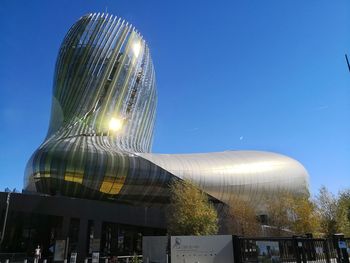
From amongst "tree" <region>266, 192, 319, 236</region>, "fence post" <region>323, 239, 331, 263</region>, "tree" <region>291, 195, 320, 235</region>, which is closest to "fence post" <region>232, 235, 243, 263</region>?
"fence post" <region>323, 239, 331, 263</region>

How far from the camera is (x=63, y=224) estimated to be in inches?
1431

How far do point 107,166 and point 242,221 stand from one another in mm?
17023

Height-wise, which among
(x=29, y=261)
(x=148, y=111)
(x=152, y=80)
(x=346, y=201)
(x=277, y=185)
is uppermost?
(x=152, y=80)

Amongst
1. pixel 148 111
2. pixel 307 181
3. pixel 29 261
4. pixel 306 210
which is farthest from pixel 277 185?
pixel 29 261

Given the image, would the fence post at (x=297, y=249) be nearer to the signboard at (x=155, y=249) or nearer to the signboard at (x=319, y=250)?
the signboard at (x=319, y=250)

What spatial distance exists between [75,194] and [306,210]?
87.2 ft

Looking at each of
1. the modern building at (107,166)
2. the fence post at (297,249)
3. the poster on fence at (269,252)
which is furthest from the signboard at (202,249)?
the modern building at (107,166)

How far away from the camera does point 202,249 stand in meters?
16.9

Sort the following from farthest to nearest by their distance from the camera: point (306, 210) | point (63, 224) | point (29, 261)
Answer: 1. point (306, 210)
2. point (63, 224)
3. point (29, 261)

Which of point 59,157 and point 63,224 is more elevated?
point 59,157

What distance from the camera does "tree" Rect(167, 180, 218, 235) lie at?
36062 millimetres

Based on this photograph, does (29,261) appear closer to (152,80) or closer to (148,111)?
→ (148,111)

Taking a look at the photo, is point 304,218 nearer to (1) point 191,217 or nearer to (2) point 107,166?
(1) point 191,217

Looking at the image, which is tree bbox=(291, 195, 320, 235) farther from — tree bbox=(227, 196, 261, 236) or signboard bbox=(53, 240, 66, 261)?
signboard bbox=(53, 240, 66, 261)
